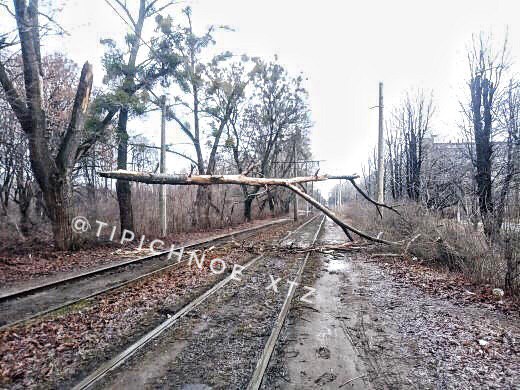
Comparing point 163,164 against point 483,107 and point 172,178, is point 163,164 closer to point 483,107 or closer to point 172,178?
point 172,178

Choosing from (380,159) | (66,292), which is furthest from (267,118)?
(66,292)

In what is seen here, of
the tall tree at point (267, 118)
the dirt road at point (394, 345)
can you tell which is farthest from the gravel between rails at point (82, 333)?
the tall tree at point (267, 118)

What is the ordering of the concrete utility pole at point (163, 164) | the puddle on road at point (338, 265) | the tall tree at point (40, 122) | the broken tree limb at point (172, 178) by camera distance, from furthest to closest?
the concrete utility pole at point (163, 164), the tall tree at point (40, 122), the puddle on road at point (338, 265), the broken tree limb at point (172, 178)

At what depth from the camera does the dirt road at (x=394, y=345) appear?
3721mm

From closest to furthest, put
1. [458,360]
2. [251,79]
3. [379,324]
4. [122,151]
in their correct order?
[458,360] < [379,324] < [122,151] < [251,79]

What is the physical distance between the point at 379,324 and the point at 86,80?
11.8 meters

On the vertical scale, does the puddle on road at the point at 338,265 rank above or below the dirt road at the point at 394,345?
below

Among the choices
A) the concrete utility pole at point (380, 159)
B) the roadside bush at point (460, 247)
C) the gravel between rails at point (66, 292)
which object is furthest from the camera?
the concrete utility pole at point (380, 159)

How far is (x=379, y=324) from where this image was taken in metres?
5.44

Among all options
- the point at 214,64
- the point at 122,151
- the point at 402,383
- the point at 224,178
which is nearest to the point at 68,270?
the point at 224,178

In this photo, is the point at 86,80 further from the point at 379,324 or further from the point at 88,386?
the point at 379,324

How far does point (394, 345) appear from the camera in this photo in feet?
15.2

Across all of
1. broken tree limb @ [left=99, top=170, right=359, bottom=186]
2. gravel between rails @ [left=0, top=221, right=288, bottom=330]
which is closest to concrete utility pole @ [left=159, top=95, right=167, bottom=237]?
gravel between rails @ [left=0, top=221, right=288, bottom=330]

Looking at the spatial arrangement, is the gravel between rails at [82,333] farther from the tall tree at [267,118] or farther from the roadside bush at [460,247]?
the tall tree at [267,118]
